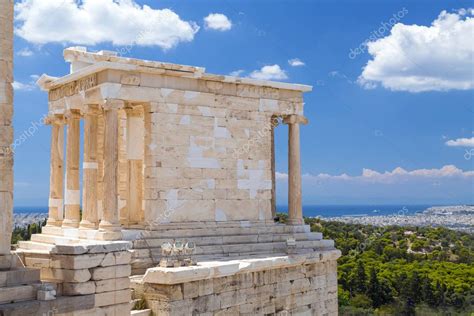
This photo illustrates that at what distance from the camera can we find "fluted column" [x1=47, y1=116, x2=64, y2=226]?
62.6ft

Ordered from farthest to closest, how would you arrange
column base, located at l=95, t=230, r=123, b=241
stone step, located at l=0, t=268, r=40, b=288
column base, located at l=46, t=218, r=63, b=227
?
column base, located at l=46, t=218, r=63, b=227, column base, located at l=95, t=230, r=123, b=241, stone step, located at l=0, t=268, r=40, b=288

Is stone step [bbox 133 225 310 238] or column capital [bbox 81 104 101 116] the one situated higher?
column capital [bbox 81 104 101 116]

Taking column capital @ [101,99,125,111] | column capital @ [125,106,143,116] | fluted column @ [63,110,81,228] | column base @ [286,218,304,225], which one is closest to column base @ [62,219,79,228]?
fluted column @ [63,110,81,228]

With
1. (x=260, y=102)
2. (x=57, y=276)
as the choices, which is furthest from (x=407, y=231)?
(x=57, y=276)

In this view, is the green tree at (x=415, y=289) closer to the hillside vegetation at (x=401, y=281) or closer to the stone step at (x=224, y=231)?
the hillside vegetation at (x=401, y=281)

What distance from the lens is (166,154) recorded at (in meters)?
16.7

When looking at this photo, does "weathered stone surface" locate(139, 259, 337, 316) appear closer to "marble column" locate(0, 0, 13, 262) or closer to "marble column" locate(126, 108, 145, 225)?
"marble column" locate(0, 0, 13, 262)

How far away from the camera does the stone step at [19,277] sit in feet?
32.2

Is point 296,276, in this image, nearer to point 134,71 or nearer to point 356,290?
point 134,71

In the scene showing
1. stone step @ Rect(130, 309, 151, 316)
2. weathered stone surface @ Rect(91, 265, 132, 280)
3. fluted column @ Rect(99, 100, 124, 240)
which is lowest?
stone step @ Rect(130, 309, 151, 316)

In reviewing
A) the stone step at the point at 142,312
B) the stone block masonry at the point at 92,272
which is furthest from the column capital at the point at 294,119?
the stone block masonry at the point at 92,272

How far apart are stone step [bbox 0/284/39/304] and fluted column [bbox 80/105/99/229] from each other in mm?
7053

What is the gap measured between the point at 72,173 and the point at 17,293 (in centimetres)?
892

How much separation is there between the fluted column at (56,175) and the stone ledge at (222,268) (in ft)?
21.4
